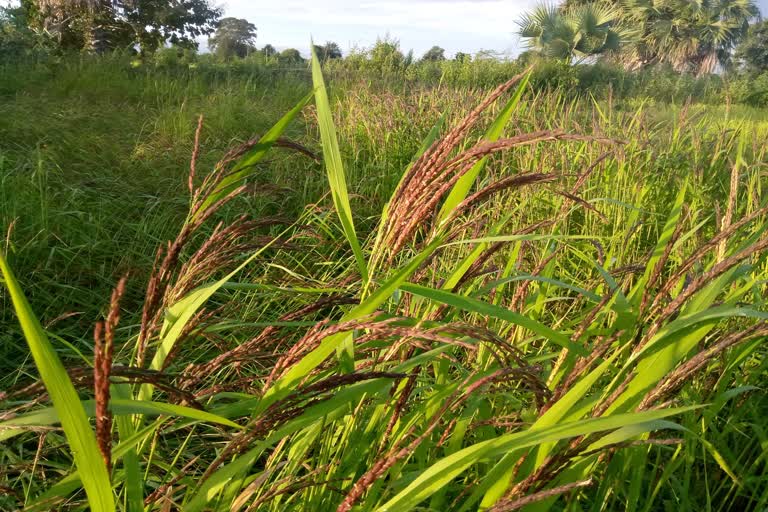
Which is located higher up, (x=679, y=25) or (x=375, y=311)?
(x=679, y=25)

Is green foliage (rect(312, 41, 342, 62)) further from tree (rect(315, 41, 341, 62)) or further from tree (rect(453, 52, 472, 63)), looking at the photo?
tree (rect(453, 52, 472, 63))

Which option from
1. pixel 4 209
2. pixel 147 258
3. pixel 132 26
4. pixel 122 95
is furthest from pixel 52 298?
pixel 132 26

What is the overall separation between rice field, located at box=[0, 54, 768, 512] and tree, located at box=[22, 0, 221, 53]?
12.2 m

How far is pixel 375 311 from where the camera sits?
89 cm

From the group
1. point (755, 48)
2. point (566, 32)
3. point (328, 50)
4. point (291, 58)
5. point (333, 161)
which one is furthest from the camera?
point (755, 48)

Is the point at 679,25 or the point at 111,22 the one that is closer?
the point at 111,22

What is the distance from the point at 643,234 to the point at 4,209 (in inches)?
108

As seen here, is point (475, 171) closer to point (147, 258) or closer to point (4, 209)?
point (147, 258)

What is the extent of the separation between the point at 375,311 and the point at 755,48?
53962 millimetres

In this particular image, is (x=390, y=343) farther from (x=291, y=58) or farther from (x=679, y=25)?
(x=679, y=25)

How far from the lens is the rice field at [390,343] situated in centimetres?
62

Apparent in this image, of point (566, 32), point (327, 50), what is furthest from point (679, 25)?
point (327, 50)

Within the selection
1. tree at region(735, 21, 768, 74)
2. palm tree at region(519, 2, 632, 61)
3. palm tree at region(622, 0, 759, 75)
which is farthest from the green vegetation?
tree at region(735, 21, 768, 74)

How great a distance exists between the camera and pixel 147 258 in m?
2.45
